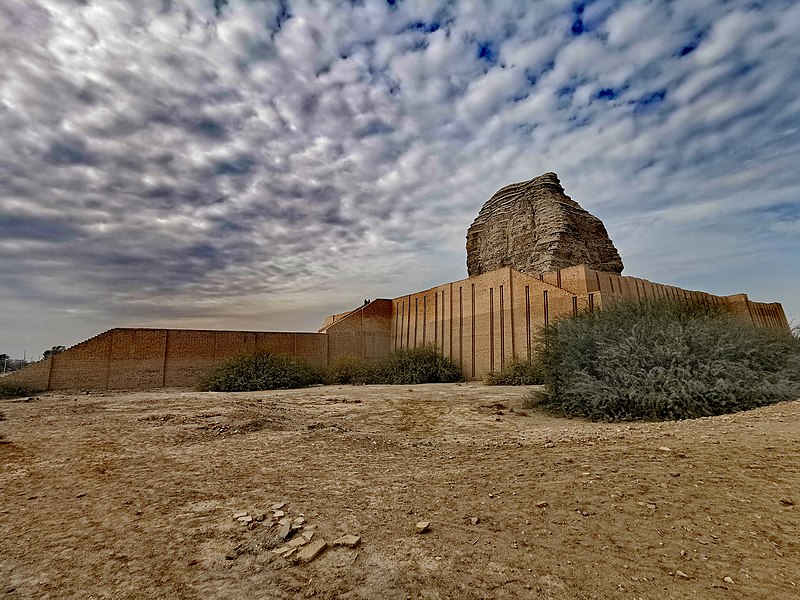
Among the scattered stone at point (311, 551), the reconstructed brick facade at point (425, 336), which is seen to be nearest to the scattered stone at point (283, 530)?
the scattered stone at point (311, 551)

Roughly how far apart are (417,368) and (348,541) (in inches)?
512

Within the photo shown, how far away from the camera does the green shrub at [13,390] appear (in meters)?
13.1

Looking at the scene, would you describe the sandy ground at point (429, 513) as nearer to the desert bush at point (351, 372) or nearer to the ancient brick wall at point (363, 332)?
the desert bush at point (351, 372)

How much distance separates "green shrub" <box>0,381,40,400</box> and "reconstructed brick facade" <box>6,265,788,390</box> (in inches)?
10.1

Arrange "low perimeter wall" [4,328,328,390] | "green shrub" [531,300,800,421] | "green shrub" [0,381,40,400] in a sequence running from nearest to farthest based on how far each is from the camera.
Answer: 1. "green shrub" [531,300,800,421]
2. "green shrub" [0,381,40,400]
3. "low perimeter wall" [4,328,328,390]

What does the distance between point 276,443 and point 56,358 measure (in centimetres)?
1384

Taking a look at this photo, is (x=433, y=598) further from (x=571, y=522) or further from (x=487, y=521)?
(x=571, y=522)

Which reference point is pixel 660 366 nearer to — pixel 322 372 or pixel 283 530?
pixel 283 530

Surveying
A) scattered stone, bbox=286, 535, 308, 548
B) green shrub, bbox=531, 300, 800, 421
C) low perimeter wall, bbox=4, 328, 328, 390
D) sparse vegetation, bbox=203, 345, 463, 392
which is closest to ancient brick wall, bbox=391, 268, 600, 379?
sparse vegetation, bbox=203, 345, 463, 392

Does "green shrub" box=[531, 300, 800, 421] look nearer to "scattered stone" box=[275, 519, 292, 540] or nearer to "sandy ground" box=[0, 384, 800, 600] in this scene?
"sandy ground" box=[0, 384, 800, 600]

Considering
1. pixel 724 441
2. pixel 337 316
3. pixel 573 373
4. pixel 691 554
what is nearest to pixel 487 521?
pixel 691 554

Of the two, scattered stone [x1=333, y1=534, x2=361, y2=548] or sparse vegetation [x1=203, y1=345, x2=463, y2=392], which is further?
sparse vegetation [x1=203, y1=345, x2=463, y2=392]

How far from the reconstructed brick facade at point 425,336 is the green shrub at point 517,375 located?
0.65m

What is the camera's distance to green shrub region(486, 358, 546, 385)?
11.4 meters
